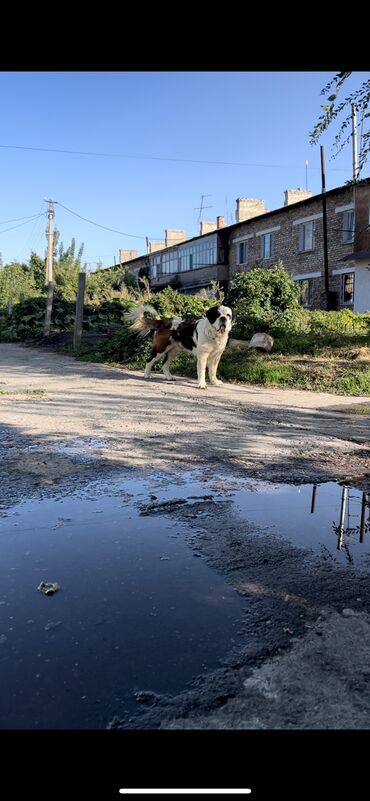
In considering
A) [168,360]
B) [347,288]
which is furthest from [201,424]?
[347,288]

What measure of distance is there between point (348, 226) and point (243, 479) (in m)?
26.2

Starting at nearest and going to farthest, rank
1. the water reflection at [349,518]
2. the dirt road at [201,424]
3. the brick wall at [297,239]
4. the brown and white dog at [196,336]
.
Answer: the water reflection at [349,518] → the dirt road at [201,424] → the brown and white dog at [196,336] → the brick wall at [297,239]

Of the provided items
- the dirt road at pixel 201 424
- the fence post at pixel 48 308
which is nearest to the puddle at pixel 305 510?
the dirt road at pixel 201 424

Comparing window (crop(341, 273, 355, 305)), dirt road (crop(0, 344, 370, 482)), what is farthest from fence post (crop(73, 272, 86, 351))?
window (crop(341, 273, 355, 305))

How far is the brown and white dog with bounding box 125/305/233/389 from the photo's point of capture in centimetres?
1005

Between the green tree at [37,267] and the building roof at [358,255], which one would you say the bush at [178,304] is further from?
the green tree at [37,267]

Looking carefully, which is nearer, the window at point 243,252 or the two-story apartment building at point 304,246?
the two-story apartment building at point 304,246

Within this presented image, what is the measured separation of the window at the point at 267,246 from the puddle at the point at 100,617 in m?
31.9

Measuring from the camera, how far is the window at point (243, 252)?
36.4 metres

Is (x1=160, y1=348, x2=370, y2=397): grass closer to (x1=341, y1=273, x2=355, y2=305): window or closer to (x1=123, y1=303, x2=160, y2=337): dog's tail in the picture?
(x1=123, y1=303, x2=160, y2=337): dog's tail

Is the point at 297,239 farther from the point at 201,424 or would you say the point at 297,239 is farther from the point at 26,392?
the point at 201,424

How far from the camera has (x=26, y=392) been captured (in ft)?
31.0
